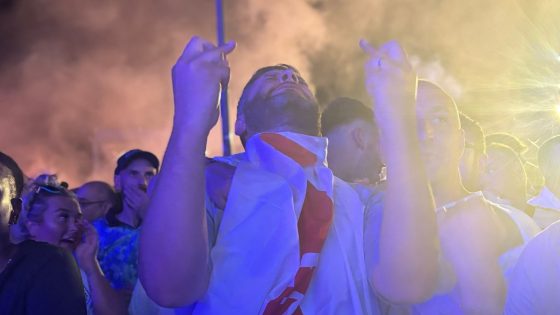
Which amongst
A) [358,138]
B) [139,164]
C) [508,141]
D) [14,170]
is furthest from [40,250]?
[508,141]

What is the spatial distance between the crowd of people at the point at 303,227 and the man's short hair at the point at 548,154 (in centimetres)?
92

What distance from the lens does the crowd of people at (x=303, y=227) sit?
1747 mm

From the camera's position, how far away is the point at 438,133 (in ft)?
6.93

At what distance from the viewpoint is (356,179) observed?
3160 millimetres

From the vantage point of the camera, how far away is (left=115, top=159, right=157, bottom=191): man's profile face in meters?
4.56

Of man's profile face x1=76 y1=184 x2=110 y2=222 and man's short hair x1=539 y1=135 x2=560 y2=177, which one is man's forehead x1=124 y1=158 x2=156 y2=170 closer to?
man's profile face x1=76 y1=184 x2=110 y2=222

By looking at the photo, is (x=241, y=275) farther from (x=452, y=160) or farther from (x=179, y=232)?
(x=452, y=160)

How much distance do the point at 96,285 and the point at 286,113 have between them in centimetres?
140

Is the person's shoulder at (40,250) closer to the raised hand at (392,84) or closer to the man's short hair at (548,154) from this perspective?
the raised hand at (392,84)

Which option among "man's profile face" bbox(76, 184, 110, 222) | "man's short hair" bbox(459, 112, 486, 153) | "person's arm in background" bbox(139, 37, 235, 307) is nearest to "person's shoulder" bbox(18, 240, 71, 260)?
"person's arm in background" bbox(139, 37, 235, 307)

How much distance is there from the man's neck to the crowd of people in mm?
1893

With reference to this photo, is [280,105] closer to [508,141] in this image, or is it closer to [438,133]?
[438,133]

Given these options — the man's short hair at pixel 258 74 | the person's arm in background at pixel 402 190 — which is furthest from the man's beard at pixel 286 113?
the person's arm in background at pixel 402 190

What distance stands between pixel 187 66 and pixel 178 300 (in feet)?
2.38
